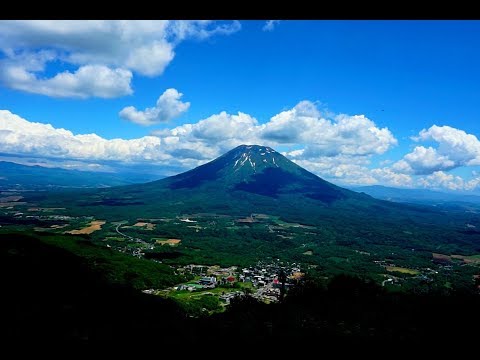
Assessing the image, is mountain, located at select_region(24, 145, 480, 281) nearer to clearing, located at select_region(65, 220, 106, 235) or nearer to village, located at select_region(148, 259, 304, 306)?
clearing, located at select_region(65, 220, 106, 235)

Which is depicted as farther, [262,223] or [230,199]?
[230,199]

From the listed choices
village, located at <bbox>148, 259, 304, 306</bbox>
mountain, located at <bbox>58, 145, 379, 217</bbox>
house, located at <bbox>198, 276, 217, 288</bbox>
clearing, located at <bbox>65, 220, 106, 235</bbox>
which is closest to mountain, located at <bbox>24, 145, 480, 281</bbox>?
mountain, located at <bbox>58, 145, 379, 217</bbox>

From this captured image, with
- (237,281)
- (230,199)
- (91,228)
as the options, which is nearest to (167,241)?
(91,228)

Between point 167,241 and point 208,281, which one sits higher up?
point 208,281

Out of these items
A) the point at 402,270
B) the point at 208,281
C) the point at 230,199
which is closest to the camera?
the point at 208,281

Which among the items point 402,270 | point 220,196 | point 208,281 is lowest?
point 402,270

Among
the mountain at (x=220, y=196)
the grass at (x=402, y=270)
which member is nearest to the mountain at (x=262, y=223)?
the mountain at (x=220, y=196)

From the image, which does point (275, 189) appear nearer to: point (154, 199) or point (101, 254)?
point (154, 199)

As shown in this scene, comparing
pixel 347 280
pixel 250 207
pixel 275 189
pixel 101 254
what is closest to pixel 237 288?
pixel 347 280

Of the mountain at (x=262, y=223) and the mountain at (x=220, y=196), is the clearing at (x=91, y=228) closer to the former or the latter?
the mountain at (x=262, y=223)

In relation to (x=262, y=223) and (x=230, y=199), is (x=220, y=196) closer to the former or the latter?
(x=230, y=199)

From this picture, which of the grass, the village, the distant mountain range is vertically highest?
the distant mountain range
